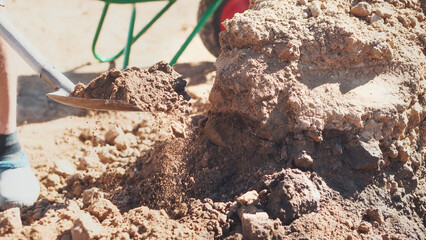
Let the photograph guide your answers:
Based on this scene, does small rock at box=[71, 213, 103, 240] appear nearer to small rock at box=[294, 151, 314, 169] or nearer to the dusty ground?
the dusty ground

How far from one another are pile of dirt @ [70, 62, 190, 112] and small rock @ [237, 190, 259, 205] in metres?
0.45

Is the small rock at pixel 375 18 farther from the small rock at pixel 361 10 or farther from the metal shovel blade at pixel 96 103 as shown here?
the metal shovel blade at pixel 96 103

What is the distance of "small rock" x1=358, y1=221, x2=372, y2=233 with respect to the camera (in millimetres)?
1738

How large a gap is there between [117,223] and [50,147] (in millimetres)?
1202

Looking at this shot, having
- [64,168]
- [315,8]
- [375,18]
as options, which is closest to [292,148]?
[315,8]

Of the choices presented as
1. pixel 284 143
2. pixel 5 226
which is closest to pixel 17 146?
pixel 5 226

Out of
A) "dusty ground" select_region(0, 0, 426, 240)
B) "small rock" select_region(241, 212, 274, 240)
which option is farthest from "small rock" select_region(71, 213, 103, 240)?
"small rock" select_region(241, 212, 274, 240)

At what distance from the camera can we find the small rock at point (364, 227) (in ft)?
5.70

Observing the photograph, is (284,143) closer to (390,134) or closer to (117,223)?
(390,134)

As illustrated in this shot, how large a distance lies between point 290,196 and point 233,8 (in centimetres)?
226

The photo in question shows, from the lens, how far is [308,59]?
77.3 inches

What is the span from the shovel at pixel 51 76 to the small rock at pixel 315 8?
875 mm

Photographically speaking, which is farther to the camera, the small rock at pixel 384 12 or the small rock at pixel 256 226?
the small rock at pixel 384 12

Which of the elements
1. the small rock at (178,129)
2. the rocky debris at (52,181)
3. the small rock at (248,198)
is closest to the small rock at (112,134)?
the rocky debris at (52,181)
